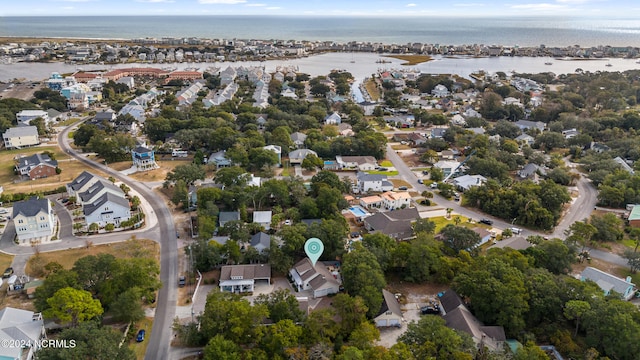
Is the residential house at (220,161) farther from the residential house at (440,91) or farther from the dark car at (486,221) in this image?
the residential house at (440,91)

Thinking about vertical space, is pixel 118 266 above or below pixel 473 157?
below

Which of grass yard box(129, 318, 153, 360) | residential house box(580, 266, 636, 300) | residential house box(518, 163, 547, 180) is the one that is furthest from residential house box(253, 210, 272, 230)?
residential house box(518, 163, 547, 180)

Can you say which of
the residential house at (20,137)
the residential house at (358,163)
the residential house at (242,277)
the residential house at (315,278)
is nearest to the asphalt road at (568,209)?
the residential house at (358,163)

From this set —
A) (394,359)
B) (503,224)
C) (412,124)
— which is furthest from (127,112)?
(394,359)

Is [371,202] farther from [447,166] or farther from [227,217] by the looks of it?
[227,217]

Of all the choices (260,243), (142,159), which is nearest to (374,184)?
(260,243)

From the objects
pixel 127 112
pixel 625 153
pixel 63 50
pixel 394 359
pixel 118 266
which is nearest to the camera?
pixel 394 359

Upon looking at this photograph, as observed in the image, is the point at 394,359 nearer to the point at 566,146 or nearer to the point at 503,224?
the point at 503,224

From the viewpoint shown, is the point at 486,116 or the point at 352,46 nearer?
the point at 486,116

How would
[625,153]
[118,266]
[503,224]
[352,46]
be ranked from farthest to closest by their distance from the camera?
[352,46] → [625,153] → [503,224] → [118,266]
